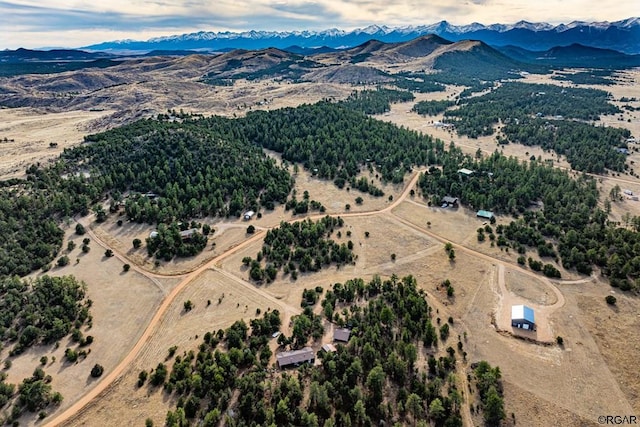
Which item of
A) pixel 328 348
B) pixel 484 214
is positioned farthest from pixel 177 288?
pixel 484 214

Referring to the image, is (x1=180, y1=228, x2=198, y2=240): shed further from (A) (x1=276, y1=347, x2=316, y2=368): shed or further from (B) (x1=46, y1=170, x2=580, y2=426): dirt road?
(A) (x1=276, y1=347, x2=316, y2=368): shed

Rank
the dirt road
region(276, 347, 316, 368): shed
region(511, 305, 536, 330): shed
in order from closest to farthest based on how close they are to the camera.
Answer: the dirt road → region(276, 347, 316, 368): shed → region(511, 305, 536, 330): shed

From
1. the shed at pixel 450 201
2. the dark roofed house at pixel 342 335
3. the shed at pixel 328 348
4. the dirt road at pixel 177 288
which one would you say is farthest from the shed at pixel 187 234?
the shed at pixel 450 201

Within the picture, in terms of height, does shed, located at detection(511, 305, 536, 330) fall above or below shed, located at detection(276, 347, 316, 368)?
below

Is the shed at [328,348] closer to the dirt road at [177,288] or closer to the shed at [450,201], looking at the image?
the dirt road at [177,288]

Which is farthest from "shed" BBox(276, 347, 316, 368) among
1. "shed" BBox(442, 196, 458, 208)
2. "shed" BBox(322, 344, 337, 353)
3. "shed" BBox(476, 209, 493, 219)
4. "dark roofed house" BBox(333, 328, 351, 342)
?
"shed" BBox(442, 196, 458, 208)

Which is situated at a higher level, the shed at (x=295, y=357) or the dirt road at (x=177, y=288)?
the shed at (x=295, y=357)

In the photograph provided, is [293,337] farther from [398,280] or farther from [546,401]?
[546,401]
